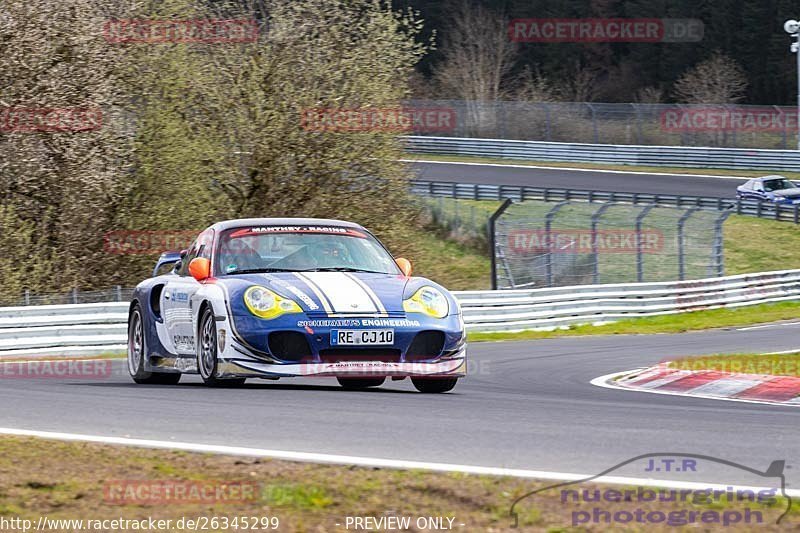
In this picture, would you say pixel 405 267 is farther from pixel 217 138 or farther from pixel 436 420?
pixel 217 138

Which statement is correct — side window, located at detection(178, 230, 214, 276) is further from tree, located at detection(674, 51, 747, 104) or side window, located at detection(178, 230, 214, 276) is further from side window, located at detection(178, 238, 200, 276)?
tree, located at detection(674, 51, 747, 104)

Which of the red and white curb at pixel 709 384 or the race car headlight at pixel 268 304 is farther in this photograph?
the red and white curb at pixel 709 384

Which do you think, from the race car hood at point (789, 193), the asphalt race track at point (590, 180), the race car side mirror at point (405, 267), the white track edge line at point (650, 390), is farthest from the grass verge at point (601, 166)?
the race car side mirror at point (405, 267)

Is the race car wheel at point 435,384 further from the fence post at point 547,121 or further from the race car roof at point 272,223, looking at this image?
the fence post at point 547,121

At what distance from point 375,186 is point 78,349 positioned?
1036cm

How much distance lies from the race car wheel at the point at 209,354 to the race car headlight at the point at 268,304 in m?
0.38

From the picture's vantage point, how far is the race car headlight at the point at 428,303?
9.52m

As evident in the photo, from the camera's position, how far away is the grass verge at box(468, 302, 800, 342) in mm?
22531

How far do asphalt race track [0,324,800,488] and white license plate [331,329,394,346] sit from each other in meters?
0.38

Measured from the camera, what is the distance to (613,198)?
137 feet

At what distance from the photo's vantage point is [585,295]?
82.1 ft

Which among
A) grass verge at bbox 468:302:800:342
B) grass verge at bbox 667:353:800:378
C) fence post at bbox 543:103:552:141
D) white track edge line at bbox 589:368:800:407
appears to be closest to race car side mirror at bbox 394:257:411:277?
white track edge line at bbox 589:368:800:407

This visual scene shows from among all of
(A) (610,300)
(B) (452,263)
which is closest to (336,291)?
(A) (610,300)

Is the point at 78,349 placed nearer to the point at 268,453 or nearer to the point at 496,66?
the point at 268,453
